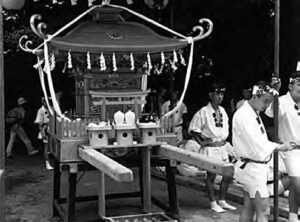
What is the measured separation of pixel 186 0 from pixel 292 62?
3.04 m

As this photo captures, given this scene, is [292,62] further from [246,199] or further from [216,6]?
[246,199]

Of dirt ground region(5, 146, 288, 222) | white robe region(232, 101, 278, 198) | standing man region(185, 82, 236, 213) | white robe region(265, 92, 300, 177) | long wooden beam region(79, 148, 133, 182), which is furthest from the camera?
standing man region(185, 82, 236, 213)

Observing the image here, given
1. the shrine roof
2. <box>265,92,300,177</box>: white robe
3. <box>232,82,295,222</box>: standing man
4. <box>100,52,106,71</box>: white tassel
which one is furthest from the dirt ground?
the shrine roof

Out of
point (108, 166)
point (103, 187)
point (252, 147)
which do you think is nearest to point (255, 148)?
point (252, 147)

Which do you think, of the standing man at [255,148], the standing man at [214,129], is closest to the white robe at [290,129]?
the standing man at [255,148]

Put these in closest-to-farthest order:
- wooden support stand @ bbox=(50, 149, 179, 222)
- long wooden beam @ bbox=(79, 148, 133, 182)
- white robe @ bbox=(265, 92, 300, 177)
→ long wooden beam @ bbox=(79, 148, 133, 182), white robe @ bbox=(265, 92, 300, 177), wooden support stand @ bbox=(50, 149, 179, 222)

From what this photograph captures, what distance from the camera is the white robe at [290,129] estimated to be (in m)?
6.68

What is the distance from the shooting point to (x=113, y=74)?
732 cm

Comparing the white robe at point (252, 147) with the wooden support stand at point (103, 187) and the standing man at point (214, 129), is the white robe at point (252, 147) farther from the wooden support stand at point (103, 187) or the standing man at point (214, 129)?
the standing man at point (214, 129)

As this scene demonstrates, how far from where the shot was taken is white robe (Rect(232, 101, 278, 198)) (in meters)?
5.66

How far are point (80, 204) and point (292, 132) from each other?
12.2ft

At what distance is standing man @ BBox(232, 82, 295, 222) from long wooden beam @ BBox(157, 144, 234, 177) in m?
0.46

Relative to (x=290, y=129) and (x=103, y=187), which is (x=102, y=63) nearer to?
(x=103, y=187)

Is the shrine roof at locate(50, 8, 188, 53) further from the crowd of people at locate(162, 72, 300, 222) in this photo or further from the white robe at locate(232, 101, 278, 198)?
the white robe at locate(232, 101, 278, 198)
